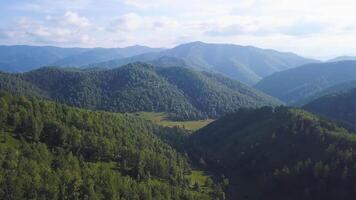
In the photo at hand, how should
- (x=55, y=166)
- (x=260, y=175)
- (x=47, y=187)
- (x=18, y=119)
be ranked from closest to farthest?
(x=47, y=187), (x=55, y=166), (x=18, y=119), (x=260, y=175)

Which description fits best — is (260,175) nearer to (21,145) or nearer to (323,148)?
(323,148)

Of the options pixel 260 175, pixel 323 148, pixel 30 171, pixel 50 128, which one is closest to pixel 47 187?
pixel 30 171

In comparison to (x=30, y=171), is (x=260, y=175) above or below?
below

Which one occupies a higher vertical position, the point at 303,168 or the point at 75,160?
the point at 75,160

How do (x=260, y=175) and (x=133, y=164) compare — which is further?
(x=260, y=175)

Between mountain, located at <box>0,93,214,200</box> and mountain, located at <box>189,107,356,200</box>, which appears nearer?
mountain, located at <box>0,93,214,200</box>

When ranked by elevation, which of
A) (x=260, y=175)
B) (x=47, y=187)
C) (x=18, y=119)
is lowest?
(x=260, y=175)

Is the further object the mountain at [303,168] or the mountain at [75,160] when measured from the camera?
the mountain at [303,168]

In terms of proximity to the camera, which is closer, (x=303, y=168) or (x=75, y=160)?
(x=75, y=160)
